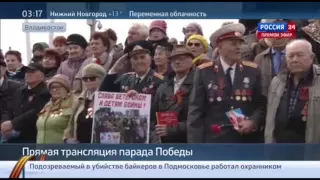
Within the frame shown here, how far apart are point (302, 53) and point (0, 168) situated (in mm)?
2097

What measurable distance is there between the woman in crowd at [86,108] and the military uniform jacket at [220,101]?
634 mm

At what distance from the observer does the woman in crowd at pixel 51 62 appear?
639 cm

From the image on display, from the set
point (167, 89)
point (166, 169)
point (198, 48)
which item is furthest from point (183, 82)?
point (166, 169)

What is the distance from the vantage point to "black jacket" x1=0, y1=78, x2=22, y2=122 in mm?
6402

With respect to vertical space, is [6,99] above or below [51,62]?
below

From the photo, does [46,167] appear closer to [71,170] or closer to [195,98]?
[71,170]

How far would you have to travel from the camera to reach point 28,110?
6.45 meters

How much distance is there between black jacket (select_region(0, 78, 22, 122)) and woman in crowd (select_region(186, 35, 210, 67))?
1202mm

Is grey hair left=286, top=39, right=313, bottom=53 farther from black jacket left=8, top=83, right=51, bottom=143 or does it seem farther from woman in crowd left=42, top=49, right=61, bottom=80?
black jacket left=8, top=83, right=51, bottom=143

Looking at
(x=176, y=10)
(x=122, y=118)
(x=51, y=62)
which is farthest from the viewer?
(x=51, y=62)

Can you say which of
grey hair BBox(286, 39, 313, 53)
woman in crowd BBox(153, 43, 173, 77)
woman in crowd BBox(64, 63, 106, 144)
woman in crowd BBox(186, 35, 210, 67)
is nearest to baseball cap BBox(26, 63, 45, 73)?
woman in crowd BBox(64, 63, 106, 144)

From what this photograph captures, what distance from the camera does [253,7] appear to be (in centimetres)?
623

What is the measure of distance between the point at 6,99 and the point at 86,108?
0.53 metres

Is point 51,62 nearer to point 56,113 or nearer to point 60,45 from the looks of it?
point 60,45
